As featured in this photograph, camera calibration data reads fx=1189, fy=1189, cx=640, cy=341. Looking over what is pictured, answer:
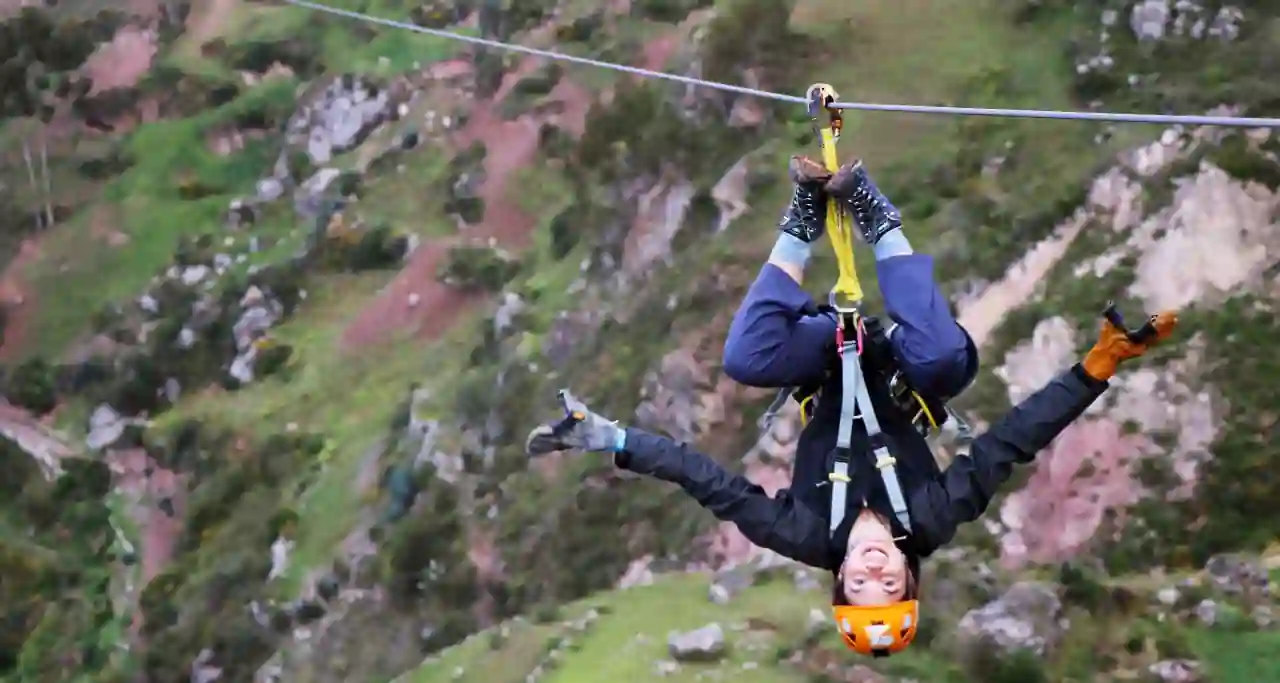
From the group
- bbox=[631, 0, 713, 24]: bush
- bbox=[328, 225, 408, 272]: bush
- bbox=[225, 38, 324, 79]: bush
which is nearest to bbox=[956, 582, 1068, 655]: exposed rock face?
bbox=[631, 0, 713, 24]: bush

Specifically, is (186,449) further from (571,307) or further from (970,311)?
(970,311)

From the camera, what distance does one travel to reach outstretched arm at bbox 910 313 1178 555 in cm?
442

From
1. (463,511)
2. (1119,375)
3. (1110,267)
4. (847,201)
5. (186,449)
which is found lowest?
(186,449)

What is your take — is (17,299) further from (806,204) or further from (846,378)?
(846,378)

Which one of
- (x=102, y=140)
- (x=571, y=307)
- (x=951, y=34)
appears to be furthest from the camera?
(x=102, y=140)

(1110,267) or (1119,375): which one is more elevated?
(1110,267)

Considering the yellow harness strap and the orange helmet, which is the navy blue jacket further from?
the yellow harness strap

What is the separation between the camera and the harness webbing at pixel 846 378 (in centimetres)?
464

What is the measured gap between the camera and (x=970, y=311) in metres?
13.0

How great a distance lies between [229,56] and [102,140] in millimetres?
4077

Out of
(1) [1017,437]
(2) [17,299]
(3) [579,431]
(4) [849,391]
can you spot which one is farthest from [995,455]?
(2) [17,299]

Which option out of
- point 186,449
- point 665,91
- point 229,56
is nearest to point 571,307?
point 665,91

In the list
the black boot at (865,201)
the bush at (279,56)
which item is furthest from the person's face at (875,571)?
the bush at (279,56)

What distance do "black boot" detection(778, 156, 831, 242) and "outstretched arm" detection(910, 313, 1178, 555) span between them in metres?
1.11
